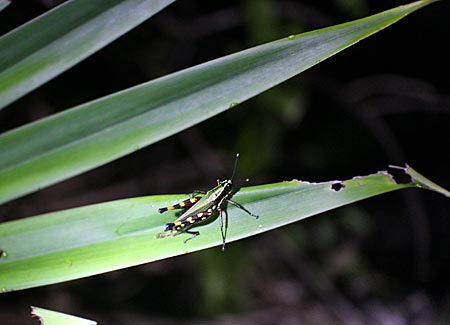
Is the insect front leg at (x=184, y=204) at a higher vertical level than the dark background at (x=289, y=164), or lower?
lower

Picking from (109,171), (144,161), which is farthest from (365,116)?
(109,171)

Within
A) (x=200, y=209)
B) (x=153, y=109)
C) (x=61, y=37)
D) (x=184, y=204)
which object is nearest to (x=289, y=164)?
(x=200, y=209)

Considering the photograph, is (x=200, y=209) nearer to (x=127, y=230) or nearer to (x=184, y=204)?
(x=184, y=204)

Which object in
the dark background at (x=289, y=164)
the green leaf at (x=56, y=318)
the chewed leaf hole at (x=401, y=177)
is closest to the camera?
the green leaf at (x=56, y=318)

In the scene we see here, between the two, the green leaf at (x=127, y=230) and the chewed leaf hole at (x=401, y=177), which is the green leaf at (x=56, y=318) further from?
the chewed leaf hole at (x=401, y=177)

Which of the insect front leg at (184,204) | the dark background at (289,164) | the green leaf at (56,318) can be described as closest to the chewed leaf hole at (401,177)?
the dark background at (289,164)

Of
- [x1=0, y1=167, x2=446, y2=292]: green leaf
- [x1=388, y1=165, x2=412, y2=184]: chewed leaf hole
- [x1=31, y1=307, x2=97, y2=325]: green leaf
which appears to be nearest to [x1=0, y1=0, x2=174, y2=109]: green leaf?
[x1=0, y1=167, x2=446, y2=292]: green leaf

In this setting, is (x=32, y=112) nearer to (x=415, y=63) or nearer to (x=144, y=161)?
(x=144, y=161)
